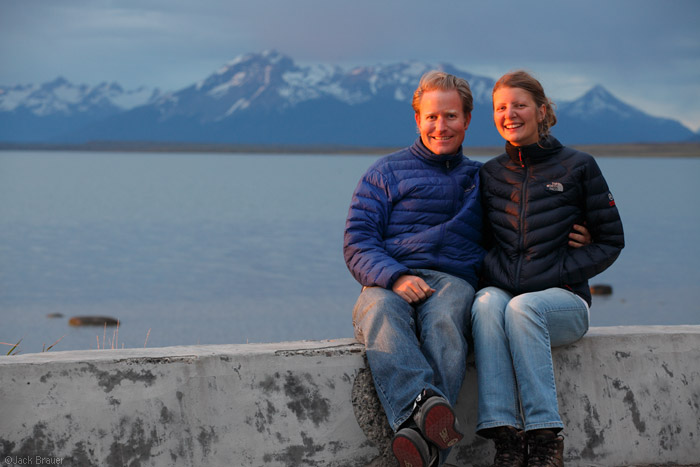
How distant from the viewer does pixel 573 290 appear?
3.29 meters

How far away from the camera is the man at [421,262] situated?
9.60 feet

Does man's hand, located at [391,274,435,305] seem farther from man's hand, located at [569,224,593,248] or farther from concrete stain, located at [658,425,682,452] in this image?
concrete stain, located at [658,425,682,452]

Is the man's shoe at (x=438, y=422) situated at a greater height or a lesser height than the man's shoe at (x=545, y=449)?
greater

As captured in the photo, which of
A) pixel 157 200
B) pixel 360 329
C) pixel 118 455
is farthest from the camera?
pixel 157 200

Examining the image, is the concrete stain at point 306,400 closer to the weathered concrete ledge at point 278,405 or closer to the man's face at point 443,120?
the weathered concrete ledge at point 278,405

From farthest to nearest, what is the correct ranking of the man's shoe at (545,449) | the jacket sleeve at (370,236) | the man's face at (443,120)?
the man's face at (443,120)
the jacket sleeve at (370,236)
the man's shoe at (545,449)

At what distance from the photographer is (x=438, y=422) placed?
2764 mm

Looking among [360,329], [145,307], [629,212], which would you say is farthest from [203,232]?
[360,329]

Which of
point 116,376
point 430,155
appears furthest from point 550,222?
point 116,376

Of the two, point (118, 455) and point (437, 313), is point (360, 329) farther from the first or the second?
point (118, 455)

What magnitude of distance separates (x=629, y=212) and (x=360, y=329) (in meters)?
54.7

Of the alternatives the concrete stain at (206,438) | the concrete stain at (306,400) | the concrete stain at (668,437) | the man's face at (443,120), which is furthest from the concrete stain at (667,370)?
the concrete stain at (206,438)

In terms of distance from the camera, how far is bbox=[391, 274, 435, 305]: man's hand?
3.16m

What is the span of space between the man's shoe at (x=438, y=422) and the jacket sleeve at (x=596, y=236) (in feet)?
2.79
